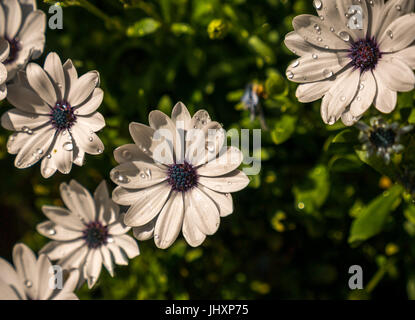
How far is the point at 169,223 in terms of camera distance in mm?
2230

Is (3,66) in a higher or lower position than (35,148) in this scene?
higher

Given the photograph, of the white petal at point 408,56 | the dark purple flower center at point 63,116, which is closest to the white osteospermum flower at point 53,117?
the dark purple flower center at point 63,116

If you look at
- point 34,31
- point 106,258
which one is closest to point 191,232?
point 106,258

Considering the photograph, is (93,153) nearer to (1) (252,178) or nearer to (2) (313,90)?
(1) (252,178)

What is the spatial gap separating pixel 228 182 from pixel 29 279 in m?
1.46

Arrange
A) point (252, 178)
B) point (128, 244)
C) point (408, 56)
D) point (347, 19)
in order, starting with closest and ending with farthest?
point (408, 56)
point (347, 19)
point (128, 244)
point (252, 178)

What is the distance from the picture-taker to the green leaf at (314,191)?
281 centimetres

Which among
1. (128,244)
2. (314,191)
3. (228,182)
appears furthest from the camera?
(314,191)

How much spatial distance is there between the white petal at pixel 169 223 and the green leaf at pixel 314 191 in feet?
3.26

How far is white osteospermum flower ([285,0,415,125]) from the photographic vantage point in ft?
6.32

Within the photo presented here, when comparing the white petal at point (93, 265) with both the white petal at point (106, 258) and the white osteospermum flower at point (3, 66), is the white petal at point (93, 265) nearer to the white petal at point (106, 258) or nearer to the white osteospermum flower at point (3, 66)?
the white petal at point (106, 258)

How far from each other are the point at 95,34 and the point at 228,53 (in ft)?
3.59

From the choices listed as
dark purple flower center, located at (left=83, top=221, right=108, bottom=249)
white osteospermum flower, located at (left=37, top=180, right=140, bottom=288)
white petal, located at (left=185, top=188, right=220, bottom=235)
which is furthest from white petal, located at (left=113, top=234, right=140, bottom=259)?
white petal, located at (left=185, top=188, right=220, bottom=235)

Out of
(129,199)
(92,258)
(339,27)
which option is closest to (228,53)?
(339,27)
